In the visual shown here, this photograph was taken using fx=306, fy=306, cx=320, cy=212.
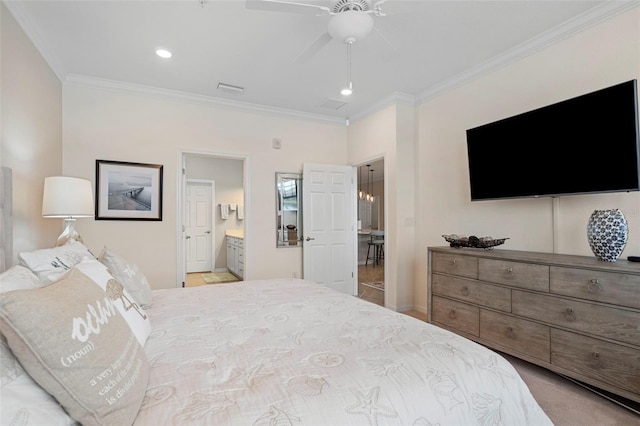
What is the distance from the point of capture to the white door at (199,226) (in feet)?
22.2

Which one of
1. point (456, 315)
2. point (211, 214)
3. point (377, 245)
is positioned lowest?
point (456, 315)

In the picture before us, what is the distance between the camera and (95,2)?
2.26 m

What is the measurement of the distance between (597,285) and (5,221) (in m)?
3.78

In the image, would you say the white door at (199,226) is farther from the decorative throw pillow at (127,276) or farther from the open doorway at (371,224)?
the decorative throw pillow at (127,276)

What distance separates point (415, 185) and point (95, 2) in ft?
12.1

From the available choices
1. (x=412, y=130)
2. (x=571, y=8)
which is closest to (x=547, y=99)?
(x=571, y=8)

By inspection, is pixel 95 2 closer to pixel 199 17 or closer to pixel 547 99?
pixel 199 17

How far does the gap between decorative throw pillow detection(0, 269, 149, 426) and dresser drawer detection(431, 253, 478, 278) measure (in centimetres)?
264

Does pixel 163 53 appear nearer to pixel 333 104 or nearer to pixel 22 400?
pixel 333 104

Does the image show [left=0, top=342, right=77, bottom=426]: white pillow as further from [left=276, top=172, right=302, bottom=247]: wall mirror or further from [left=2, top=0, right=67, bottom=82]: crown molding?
[left=276, top=172, right=302, bottom=247]: wall mirror

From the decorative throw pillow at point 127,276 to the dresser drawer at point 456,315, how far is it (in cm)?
256

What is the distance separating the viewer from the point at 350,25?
6.50ft

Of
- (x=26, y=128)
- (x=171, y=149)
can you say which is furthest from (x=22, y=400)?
(x=171, y=149)

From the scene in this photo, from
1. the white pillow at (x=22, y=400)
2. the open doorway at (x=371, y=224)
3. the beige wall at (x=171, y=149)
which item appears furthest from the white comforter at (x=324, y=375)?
the open doorway at (x=371, y=224)
